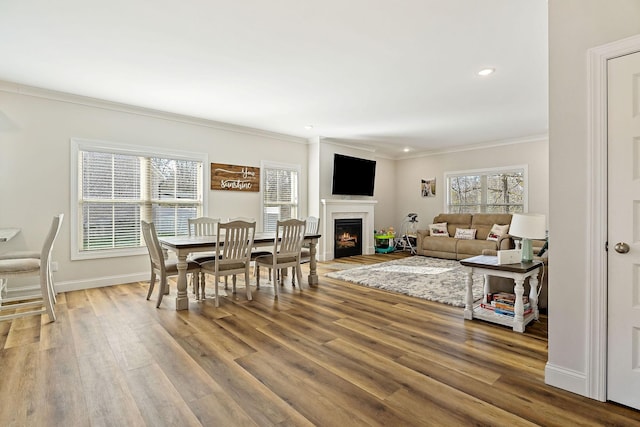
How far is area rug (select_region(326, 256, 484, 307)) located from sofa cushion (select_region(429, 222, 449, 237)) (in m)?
1.06

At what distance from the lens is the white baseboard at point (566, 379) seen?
6.09ft

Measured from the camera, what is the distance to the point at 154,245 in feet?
11.6

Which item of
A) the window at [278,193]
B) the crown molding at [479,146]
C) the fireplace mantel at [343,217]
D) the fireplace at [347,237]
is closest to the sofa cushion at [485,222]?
the crown molding at [479,146]

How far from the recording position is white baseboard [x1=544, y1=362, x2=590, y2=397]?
1.86 meters

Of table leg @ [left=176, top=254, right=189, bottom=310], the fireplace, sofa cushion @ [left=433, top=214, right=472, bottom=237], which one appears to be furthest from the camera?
sofa cushion @ [left=433, top=214, right=472, bottom=237]

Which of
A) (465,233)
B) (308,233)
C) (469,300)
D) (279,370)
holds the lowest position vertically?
(279,370)

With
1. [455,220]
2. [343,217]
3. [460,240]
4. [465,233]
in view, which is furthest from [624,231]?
[455,220]

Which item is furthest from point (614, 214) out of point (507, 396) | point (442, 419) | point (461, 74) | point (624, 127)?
point (461, 74)

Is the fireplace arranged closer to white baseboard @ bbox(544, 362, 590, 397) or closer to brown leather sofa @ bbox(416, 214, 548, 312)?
brown leather sofa @ bbox(416, 214, 548, 312)

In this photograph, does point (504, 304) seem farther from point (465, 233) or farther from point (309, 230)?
point (465, 233)

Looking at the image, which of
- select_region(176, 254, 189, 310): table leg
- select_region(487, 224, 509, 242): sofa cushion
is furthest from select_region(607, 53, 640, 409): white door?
select_region(487, 224, 509, 242): sofa cushion

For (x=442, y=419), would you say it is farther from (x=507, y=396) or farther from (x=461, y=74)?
(x=461, y=74)

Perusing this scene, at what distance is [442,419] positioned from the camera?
5.45ft

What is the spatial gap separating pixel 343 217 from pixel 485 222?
312 centimetres
